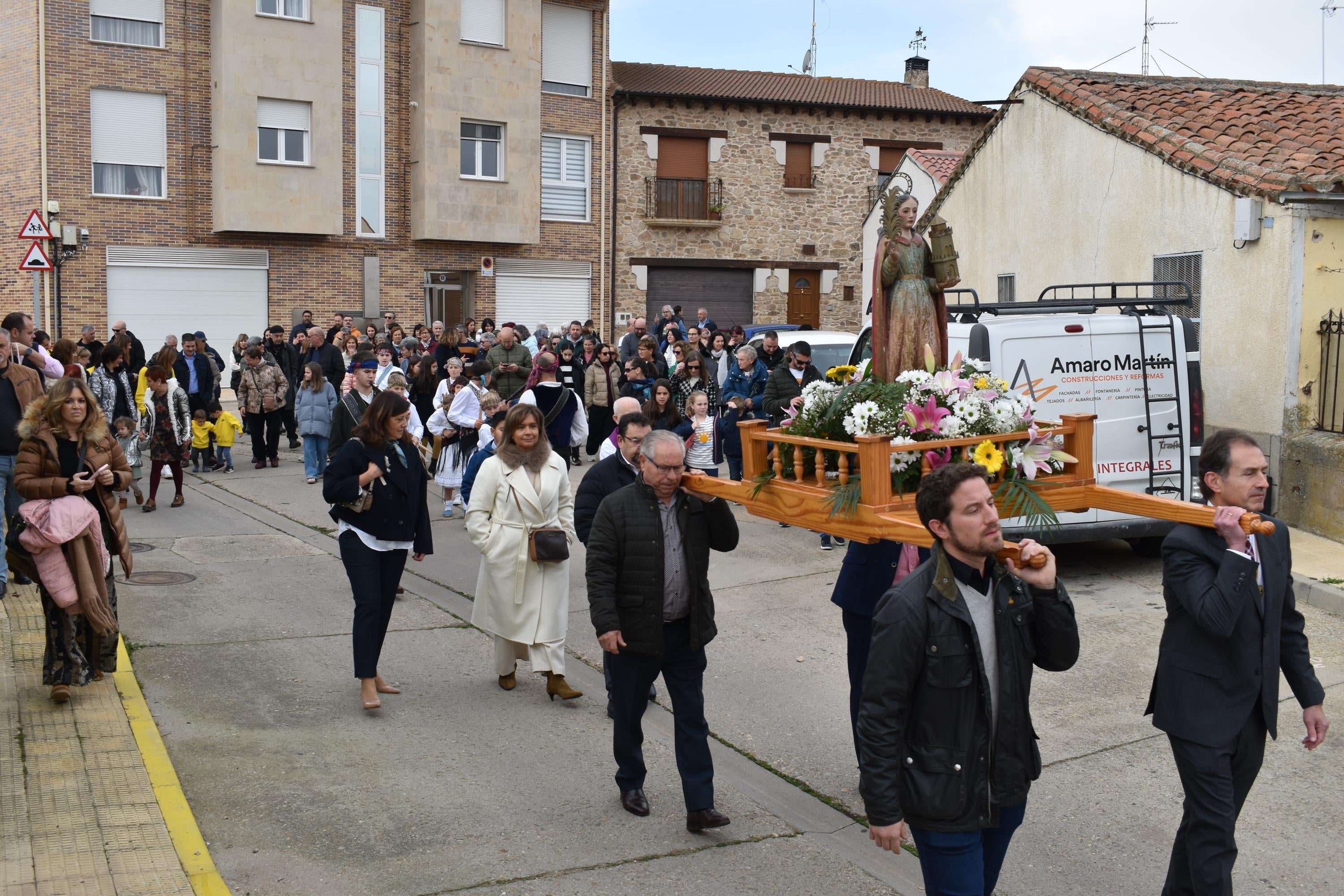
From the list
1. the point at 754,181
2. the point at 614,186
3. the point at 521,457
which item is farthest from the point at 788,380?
the point at 754,181

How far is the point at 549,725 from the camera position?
293 inches

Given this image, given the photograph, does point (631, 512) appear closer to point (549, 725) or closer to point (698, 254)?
point (549, 725)

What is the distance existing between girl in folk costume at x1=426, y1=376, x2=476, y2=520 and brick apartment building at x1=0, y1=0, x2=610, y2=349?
14.3 m

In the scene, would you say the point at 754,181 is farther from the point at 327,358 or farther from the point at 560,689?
the point at 560,689

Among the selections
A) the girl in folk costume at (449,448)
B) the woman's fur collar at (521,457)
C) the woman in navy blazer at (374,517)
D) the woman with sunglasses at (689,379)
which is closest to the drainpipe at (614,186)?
the woman with sunglasses at (689,379)

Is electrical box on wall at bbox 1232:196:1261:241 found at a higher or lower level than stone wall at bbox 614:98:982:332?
lower

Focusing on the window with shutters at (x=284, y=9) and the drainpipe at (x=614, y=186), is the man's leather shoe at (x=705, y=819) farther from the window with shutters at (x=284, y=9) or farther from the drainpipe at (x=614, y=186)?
the drainpipe at (x=614, y=186)

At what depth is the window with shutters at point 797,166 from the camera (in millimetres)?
34094

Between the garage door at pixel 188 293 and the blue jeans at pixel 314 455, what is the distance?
12315 millimetres

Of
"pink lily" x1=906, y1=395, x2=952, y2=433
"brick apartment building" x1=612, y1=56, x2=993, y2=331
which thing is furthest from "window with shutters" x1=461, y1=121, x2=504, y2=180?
"pink lily" x1=906, y1=395, x2=952, y2=433

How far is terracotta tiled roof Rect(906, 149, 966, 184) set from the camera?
90.3 feet

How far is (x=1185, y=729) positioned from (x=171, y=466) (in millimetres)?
12497

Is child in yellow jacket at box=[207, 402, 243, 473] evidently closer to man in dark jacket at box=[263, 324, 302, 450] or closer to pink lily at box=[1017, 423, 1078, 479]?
man in dark jacket at box=[263, 324, 302, 450]

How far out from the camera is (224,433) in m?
17.3
